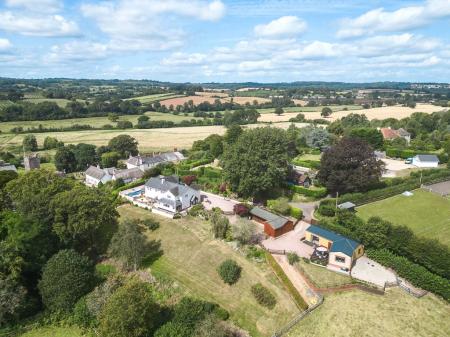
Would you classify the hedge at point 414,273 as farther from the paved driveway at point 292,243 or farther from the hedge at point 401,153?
the hedge at point 401,153

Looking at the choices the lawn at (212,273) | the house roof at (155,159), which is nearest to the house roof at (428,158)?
the lawn at (212,273)

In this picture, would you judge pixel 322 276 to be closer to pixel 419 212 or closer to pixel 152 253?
pixel 152 253

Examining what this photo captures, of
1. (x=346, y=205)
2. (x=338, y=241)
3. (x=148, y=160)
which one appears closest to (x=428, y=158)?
(x=346, y=205)

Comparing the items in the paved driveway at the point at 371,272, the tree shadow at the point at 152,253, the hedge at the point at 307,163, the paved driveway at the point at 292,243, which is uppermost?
the hedge at the point at 307,163

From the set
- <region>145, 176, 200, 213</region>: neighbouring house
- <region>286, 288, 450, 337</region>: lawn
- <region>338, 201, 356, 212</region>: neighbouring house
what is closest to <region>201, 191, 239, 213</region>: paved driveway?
<region>145, 176, 200, 213</region>: neighbouring house

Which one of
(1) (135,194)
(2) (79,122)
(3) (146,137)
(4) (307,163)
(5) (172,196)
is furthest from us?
→ (2) (79,122)

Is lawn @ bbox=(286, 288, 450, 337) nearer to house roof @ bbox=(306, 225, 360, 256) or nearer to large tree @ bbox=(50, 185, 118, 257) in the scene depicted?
house roof @ bbox=(306, 225, 360, 256)

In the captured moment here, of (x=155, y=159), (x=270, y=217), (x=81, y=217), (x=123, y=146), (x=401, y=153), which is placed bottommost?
(x=155, y=159)
